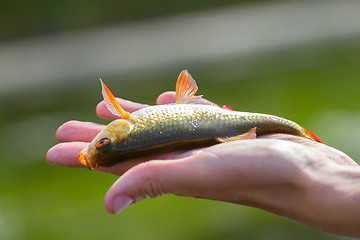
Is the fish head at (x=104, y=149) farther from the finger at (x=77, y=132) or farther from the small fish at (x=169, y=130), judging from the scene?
the finger at (x=77, y=132)

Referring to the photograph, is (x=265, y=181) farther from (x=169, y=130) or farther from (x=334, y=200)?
Result: (x=169, y=130)

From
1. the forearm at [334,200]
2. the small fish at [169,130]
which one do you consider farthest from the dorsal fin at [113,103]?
the forearm at [334,200]

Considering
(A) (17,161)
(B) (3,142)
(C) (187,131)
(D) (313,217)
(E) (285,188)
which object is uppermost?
(B) (3,142)

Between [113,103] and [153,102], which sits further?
[153,102]

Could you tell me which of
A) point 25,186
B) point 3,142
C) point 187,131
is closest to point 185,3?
point 3,142

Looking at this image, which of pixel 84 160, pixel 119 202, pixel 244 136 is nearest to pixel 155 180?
pixel 119 202

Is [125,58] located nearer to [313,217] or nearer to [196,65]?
[196,65]

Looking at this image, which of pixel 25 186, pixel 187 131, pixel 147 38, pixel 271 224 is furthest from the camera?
pixel 147 38
